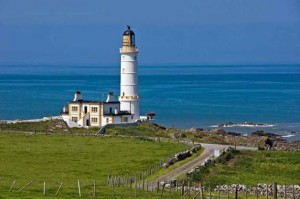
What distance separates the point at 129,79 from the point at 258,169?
35.4 metres

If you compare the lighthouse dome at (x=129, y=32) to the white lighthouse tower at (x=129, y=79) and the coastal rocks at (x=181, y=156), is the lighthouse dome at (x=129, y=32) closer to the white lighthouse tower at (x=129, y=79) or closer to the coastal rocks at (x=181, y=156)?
the white lighthouse tower at (x=129, y=79)

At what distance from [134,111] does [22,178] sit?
134 feet

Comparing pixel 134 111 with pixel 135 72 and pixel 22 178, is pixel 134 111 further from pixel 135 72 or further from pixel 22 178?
pixel 22 178

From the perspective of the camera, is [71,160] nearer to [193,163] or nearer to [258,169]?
[193,163]

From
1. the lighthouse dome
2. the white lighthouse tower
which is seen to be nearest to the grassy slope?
the white lighthouse tower

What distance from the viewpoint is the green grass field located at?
4659 centimetres

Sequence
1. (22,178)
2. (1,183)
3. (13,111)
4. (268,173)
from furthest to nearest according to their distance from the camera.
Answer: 1. (13,111)
2. (268,173)
3. (22,178)
4. (1,183)

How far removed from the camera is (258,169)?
6003 centimetres

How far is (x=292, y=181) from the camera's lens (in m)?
55.3

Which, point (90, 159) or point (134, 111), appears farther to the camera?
point (134, 111)

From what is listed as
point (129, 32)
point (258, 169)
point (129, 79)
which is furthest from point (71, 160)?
point (129, 32)

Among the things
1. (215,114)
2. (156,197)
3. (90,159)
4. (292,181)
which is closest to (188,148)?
(90,159)

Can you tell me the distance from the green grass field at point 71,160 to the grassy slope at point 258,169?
196 inches

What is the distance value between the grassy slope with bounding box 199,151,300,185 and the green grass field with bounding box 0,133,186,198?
4981 mm
